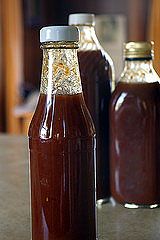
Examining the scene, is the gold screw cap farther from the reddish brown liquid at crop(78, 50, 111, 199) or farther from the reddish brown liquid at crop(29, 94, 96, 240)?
the reddish brown liquid at crop(29, 94, 96, 240)

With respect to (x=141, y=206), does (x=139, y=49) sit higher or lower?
higher

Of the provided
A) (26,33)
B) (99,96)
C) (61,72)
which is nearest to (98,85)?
(99,96)

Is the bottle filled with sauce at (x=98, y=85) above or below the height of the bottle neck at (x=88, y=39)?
below

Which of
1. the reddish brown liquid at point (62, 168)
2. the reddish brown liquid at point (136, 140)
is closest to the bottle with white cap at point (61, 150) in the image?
the reddish brown liquid at point (62, 168)

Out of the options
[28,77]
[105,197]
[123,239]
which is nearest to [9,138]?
[105,197]

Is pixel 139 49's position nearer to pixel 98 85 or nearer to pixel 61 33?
pixel 98 85

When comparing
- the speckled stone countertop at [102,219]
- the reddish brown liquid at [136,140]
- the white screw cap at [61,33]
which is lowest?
the speckled stone countertop at [102,219]

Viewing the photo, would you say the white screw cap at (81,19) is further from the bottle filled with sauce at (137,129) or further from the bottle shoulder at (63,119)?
the bottle shoulder at (63,119)
